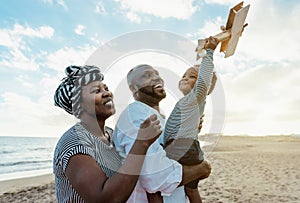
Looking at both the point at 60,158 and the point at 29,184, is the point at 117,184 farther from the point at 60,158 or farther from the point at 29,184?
the point at 29,184

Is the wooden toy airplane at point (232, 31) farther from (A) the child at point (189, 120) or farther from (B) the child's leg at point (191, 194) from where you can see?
(B) the child's leg at point (191, 194)

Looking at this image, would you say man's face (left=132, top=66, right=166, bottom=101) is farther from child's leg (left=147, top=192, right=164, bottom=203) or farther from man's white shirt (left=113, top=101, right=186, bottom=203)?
child's leg (left=147, top=192, right=164, bottom=203)

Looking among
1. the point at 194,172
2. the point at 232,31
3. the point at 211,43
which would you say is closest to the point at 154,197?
the point at 194,172

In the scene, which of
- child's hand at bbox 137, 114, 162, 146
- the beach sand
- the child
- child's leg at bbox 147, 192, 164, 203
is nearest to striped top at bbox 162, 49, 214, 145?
the child

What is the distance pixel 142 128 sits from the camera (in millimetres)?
1653

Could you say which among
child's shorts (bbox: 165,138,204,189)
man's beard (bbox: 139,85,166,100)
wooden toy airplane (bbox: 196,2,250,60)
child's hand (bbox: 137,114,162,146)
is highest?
wooden toy airplane (bbox: 196,2,250,60)

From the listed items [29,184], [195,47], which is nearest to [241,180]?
[29,184]

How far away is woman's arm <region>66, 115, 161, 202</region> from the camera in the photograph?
1.44m

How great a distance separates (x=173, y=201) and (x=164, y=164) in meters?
0.35

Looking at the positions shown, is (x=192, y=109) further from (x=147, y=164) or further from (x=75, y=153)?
(x=75, y=153)

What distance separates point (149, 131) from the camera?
163 centimetres

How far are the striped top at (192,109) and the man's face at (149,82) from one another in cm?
17

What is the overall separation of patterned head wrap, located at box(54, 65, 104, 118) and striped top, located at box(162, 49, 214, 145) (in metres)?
0.60

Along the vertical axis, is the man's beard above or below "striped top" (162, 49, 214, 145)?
above
